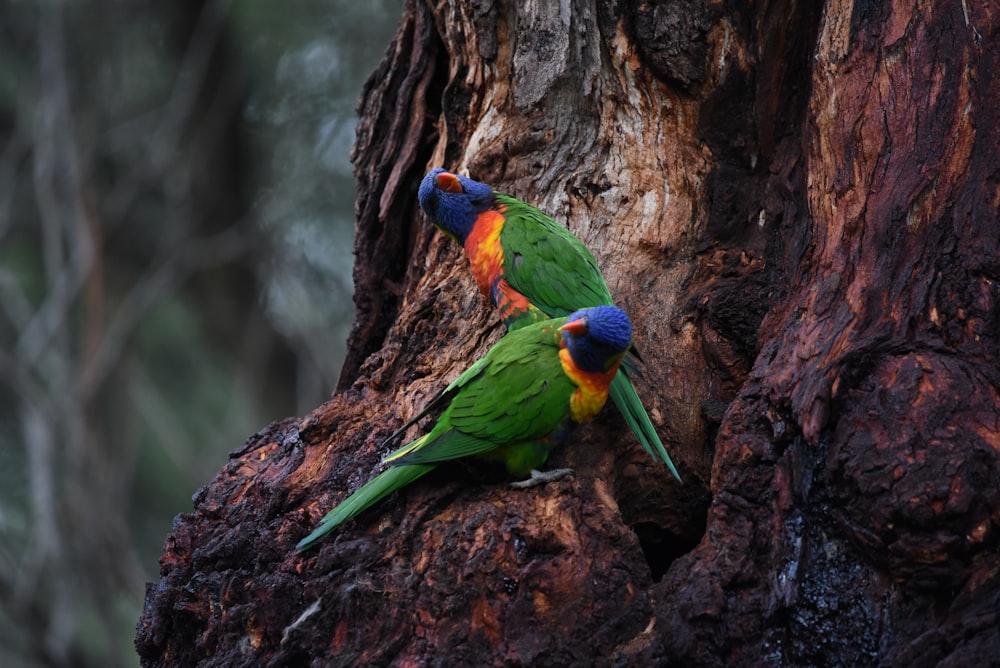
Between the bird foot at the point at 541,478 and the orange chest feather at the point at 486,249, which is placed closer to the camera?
the bird foot at the point at 541,478

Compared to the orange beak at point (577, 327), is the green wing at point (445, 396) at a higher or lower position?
higher

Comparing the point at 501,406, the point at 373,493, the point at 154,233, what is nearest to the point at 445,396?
the point at 501,406

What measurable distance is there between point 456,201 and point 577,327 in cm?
90

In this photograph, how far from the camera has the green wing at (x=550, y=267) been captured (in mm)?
2939

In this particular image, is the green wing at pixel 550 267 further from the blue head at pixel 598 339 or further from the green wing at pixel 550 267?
the blue head at pixel 598 339

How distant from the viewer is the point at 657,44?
3256 mm

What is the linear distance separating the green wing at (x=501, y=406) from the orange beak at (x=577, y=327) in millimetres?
95

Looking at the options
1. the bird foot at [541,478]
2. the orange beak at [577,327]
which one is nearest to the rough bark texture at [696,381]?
the bird foot at [541,478]

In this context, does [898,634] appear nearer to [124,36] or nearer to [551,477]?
[551,477]

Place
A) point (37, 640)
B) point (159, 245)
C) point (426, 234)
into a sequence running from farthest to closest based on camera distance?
1. point (159, 245)
2. point (37, 640)
3. point (426, 234)

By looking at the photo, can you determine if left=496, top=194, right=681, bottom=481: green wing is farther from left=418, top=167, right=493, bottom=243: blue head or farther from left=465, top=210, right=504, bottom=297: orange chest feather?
left=418, top=167, right=493, bottom=243: blue head

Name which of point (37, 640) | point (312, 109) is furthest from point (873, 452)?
point (312, 109)

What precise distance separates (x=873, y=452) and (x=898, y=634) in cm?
39

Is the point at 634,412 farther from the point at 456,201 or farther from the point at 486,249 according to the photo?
the point at 456,201
